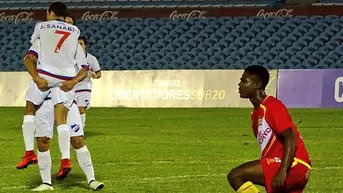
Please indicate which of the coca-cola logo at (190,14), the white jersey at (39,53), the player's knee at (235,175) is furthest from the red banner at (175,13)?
the player's knee at (235,175)

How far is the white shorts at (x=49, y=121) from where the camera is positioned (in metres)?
9.38

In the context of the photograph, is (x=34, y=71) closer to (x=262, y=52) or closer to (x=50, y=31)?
(x=50, y=31)

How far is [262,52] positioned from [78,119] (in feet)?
64.1

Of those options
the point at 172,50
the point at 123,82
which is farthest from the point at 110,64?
the point at 123,82

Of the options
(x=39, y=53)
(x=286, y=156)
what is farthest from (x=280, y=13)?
(x=286, y=156)

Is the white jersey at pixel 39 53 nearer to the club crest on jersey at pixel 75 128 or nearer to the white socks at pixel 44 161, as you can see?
the club crest on jersey at pixel 75 128

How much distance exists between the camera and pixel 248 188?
706 centimetres

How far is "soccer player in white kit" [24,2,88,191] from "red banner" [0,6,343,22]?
20668 mm

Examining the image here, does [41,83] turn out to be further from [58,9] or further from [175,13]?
[175,13]

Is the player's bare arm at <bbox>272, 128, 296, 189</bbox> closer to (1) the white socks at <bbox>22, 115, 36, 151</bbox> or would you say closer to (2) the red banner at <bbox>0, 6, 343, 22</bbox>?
(1) the white socks at <bbox>22, 115, 36, 151</bbox>

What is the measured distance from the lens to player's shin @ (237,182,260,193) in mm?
7047

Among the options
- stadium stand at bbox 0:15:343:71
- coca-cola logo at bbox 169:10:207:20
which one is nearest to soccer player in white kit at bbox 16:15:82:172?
stadium stand at bbox 0:15:343:71

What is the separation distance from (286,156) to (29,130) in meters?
4.11

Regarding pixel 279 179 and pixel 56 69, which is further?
pixel 56 69
